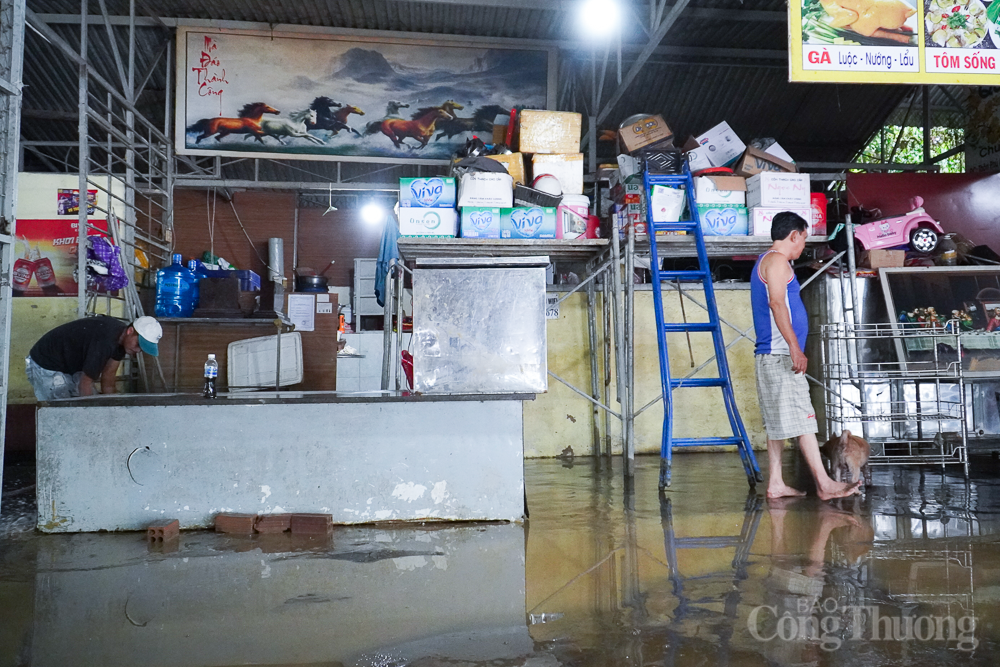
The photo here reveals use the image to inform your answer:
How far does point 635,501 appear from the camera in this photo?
535 cm

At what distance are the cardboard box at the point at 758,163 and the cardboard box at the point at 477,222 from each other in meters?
2.42

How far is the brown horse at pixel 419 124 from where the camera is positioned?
30.5ft

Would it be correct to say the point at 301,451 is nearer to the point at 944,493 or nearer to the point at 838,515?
the point at 838,515

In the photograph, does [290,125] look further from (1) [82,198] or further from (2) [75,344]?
(2) [75,344]

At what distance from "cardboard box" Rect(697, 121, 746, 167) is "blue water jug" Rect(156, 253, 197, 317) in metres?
6.17

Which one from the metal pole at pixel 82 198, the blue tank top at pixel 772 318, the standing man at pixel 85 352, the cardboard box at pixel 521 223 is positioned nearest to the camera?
the blue tank top at pixel 772 318

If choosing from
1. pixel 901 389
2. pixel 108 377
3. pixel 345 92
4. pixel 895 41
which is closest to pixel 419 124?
pixel 345 92

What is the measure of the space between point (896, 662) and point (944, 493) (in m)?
3.74

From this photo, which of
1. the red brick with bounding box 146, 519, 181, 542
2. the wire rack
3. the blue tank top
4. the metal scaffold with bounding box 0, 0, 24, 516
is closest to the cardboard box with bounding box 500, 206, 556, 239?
the blue tank top

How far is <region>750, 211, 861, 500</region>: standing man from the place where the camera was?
497 cm

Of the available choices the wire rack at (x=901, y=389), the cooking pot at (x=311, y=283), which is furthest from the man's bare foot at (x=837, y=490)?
the cooking pot at (x=311, y=283)

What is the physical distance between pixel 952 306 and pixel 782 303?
3471 millimetres

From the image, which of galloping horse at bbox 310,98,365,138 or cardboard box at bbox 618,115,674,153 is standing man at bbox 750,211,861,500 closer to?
cardboard box at bbox 618,115,674,153

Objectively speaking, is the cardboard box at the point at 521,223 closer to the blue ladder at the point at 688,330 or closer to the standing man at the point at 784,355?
the blue ladder at the point at 688,330
